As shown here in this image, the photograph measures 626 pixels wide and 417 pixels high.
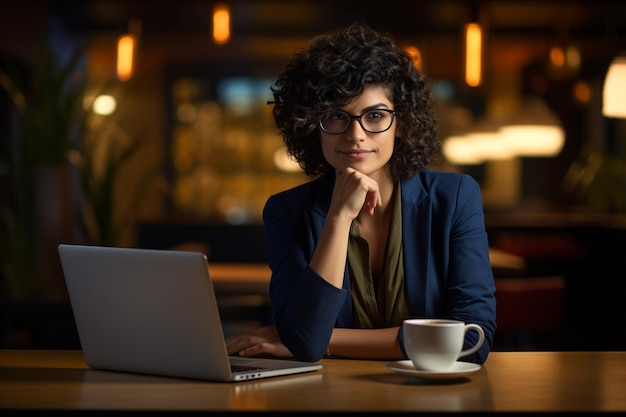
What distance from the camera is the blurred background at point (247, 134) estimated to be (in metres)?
4.79

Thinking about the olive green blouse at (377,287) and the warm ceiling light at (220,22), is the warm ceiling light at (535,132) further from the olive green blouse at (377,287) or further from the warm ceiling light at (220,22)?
the olive green blouse at (377,287)

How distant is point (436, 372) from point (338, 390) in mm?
188

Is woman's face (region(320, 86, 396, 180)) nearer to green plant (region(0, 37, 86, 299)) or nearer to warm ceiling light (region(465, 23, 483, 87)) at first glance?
green plant (region(0, 37, 86, 299))

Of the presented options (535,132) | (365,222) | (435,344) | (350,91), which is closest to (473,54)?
(535,132)

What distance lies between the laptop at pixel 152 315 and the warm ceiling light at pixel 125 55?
5363mm

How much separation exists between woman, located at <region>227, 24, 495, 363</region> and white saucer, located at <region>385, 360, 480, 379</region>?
0.20 meters

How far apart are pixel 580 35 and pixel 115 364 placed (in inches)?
371

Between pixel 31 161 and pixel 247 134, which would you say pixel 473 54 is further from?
pixel 247 134

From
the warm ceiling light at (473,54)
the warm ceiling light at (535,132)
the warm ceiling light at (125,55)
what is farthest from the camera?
the warm ceiling light at (535,132)

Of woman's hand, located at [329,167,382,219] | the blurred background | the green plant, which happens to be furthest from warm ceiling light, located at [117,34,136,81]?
woman's hand, located at [329,167,382,219]

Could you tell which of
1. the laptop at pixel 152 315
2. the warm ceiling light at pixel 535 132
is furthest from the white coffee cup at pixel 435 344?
the warm ceiling light at pixel 535 132

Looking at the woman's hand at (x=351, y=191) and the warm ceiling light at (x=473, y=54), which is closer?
the woman's hand at (x=351, y=191)

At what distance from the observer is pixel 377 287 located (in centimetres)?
222

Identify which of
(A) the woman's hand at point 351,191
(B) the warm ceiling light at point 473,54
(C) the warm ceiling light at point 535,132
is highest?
(B) the warm ceiling light at point 473,54
